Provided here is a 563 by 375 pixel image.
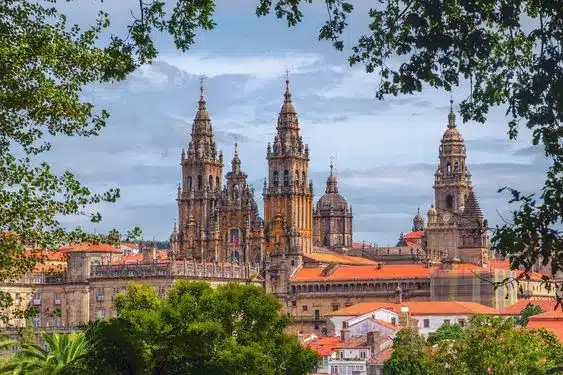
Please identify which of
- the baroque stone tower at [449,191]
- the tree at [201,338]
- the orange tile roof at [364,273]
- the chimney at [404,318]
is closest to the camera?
the tree at [201,338]

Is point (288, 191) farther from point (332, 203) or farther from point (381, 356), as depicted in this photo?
point (381, 356)

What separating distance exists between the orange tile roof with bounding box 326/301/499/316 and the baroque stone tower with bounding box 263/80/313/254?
1868 cm

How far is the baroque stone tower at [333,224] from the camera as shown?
163 meters

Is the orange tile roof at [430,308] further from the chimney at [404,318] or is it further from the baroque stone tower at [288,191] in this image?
the baroque stone tower at [288,191]

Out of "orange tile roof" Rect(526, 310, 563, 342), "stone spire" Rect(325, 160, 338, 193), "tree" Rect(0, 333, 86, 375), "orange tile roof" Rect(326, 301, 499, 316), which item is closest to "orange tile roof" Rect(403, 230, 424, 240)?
"stone spire" Rect(325, 160, 338, 193)

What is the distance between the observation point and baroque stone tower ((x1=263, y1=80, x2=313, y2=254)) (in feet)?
452

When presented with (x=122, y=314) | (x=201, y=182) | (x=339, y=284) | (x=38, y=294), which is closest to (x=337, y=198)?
(x=201, y=182)

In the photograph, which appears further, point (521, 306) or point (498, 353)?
point (521, 306)

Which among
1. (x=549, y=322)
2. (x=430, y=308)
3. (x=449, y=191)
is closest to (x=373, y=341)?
(x=549, y=322)

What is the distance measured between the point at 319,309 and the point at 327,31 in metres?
111

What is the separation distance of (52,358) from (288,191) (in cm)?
9193

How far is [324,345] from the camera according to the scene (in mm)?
100188

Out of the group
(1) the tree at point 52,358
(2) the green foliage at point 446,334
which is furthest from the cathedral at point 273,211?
(1) the tree at point 52,358

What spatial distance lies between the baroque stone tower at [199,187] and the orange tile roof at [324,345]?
37.7m
